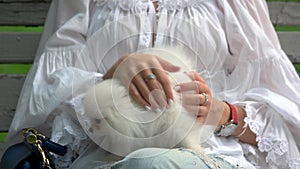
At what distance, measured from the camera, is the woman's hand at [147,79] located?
1311mm

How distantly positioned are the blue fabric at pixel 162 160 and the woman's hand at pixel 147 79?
0.11 metres

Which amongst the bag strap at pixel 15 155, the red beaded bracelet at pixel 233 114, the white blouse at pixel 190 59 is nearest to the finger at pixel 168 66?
the white blouse at pixel 190 59

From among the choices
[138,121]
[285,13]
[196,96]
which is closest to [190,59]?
[196,96]

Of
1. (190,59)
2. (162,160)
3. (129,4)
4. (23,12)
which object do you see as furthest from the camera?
(23,12)

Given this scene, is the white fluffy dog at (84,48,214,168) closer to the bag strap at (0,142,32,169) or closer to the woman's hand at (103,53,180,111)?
the woman's hand at (103,53,180,111)

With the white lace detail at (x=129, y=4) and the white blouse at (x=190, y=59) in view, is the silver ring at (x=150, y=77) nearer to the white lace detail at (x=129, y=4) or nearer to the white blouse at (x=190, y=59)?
the white blouse at (x=190, y=59)

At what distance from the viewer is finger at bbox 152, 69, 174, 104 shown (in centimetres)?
130

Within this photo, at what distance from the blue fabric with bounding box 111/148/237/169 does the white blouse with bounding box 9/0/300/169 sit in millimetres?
203

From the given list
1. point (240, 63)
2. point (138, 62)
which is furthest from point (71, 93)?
point (240, 63)

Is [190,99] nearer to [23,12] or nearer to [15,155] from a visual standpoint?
[15,155]

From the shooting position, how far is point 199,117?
1.39 metres

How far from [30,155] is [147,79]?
0.29m

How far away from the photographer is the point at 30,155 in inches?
53.7

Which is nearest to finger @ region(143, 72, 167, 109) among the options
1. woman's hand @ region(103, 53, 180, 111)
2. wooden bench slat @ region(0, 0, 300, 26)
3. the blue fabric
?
woman's hand @ region(103, 53, 180, 111)
